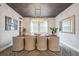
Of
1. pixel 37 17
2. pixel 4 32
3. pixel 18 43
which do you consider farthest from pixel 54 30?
pixel 4 32

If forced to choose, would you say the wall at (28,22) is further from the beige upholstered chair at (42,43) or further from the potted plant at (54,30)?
the beige upholstered chair at (42,43)

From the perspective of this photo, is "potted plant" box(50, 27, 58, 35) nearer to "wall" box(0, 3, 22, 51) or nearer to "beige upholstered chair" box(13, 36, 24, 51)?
"beige upholstered chair" box(13, 36, 24, 51)

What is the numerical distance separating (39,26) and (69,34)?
1.52 meters

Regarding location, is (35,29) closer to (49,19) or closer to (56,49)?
(49,19)

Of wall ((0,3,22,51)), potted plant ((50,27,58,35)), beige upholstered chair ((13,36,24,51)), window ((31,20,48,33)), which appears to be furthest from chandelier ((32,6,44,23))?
beige upholstered chair ((13,36,24,51))

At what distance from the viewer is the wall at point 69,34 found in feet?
14.7

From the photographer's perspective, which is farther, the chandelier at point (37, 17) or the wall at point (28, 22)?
the chandelier at point (37, 17)

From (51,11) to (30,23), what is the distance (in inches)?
56.7

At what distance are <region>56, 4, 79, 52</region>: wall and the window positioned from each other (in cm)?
66

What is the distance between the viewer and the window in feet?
17.0

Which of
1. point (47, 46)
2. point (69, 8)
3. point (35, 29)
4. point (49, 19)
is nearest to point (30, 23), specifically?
point (35, 29)

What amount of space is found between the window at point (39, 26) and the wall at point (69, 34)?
66 cm

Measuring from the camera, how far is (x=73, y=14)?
4754mm

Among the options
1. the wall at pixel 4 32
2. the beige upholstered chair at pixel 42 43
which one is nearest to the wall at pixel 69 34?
the beige upholstered chair at pixel 42 43
